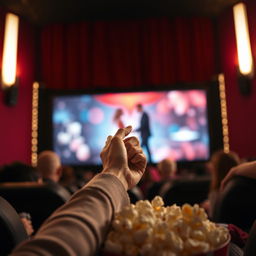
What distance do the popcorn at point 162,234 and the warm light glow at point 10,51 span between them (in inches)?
164

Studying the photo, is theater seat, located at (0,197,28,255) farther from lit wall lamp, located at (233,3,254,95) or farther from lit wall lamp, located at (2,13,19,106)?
lit wall lamp, located at (233,3,254,95)

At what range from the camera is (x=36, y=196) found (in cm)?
129

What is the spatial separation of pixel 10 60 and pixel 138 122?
1.91 m

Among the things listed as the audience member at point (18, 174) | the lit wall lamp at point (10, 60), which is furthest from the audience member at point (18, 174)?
the lit wall lamp at point (10, 60)

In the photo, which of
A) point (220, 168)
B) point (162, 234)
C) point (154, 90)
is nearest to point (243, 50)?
point (154, 90)

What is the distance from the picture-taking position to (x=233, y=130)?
4.57 m

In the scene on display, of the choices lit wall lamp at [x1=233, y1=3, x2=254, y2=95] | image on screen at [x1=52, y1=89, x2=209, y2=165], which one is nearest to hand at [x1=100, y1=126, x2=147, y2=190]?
lit wall lamp at [x1=233, y1=3, x2=254, y2=95]

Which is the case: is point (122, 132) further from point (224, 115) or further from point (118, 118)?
point (224, 115)

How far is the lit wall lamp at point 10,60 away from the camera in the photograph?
4.24m

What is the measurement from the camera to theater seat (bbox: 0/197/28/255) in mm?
804

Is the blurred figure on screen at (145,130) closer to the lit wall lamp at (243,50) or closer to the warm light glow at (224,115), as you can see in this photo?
the warm light glow at (224,115)

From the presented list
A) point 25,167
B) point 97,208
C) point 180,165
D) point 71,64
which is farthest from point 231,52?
point 97,208

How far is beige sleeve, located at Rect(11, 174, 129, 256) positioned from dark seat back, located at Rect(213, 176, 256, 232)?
2.37ft

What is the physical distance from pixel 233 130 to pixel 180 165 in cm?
87
